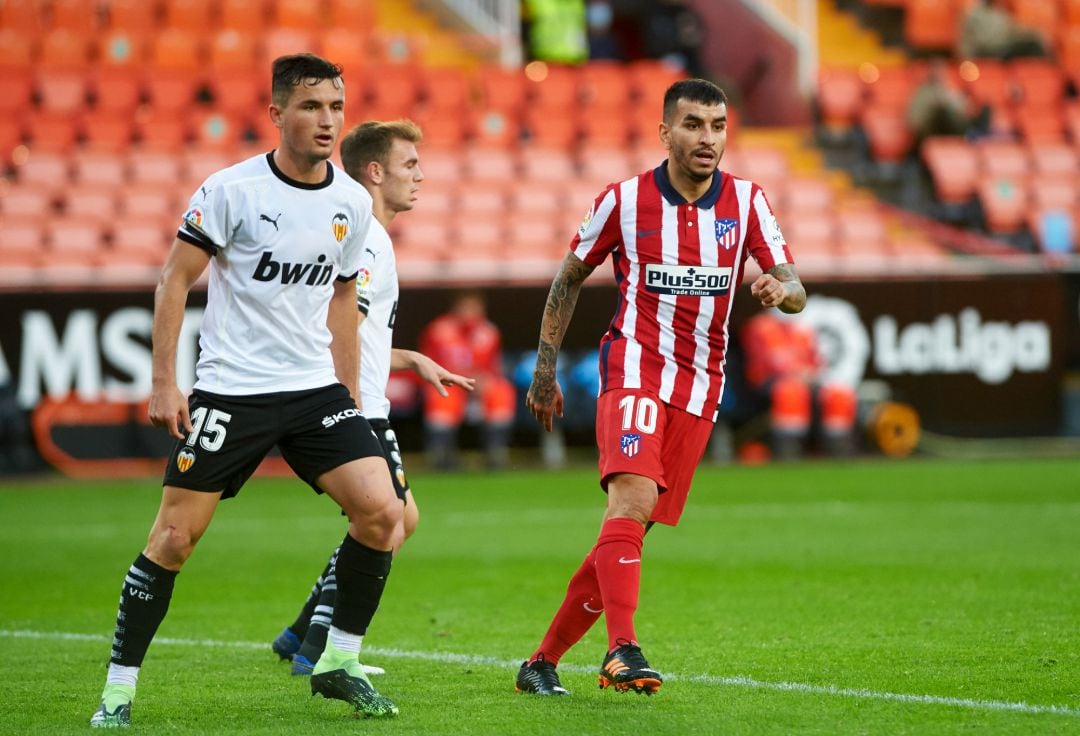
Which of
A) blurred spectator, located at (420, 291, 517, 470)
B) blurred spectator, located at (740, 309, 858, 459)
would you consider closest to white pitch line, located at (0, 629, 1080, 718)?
blurred spectator, located at (420, 291, 517, 470)

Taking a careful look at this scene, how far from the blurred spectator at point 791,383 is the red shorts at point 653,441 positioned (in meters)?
12.6

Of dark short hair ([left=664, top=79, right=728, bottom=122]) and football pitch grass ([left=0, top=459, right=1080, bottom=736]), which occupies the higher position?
dark short hair ([left=664, top=79, right=728, bottom=122])

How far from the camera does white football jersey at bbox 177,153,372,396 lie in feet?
17.8

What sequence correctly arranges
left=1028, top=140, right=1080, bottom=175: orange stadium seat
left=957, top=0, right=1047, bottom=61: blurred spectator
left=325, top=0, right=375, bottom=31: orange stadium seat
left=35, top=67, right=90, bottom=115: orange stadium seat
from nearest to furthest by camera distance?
left=35, top=67, right=90, bottom=115: orange stadium seat → left=1028, top=140, right=1080, bottom=175: orange stadium seat → left=325, top=0, right=375, bottom=31: orange stadium seat → left=957, top=0, right=1047, bottom=61: blurred spectator

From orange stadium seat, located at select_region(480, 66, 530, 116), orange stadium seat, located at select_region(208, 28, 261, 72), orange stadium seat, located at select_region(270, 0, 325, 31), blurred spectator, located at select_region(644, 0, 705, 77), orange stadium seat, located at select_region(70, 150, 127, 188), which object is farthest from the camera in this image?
blurred spectator, located at select_region(644, 0, 705, 77)

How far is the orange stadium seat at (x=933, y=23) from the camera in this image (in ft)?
87.8

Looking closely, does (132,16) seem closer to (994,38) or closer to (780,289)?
(994,38)

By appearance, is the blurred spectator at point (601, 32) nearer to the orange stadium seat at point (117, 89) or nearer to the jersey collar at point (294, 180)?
the orange stadium seat at point (117, 89)

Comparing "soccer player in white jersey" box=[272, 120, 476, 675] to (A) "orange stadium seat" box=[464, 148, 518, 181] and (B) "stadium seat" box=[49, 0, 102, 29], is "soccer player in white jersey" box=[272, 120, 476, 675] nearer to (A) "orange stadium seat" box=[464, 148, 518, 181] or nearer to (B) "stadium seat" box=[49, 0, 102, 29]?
(A) "orange stadium seat" box=[464, 148, 518, 181]

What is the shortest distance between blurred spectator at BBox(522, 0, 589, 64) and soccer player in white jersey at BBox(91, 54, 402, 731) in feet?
69.5

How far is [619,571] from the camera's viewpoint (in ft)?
18.3

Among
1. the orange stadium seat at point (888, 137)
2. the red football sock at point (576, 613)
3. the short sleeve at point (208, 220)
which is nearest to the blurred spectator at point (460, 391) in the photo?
the orange stadium seat at point (888, 137)

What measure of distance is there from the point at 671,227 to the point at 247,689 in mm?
2444

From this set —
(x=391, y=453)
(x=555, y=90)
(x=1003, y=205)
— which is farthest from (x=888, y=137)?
(x=391, y=453)
